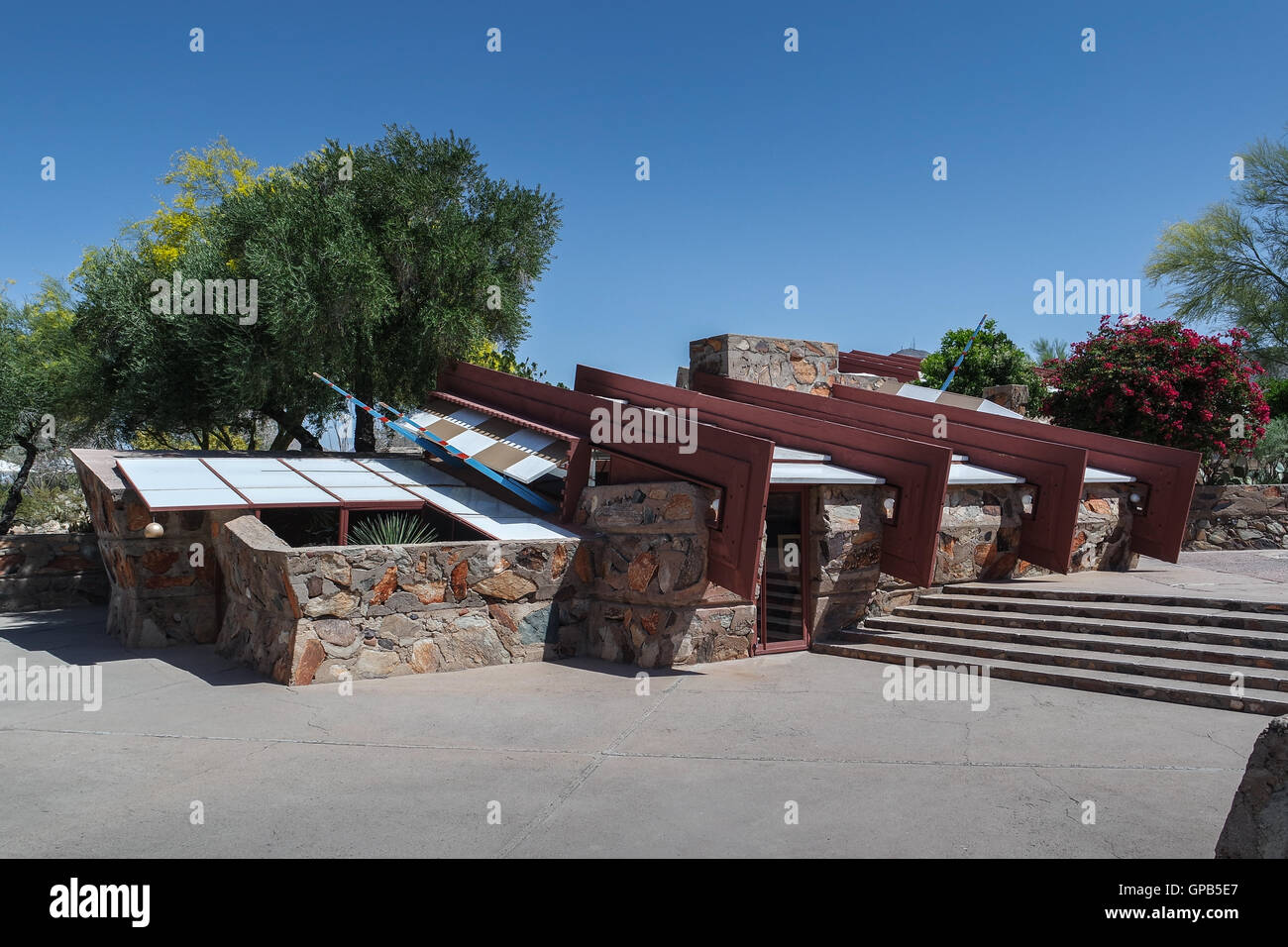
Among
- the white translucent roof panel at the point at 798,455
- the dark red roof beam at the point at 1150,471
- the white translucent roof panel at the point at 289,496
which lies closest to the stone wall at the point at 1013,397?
the dark red roof beam at the point at 1150,471

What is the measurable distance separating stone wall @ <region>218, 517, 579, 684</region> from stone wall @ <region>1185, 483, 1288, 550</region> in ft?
42.3

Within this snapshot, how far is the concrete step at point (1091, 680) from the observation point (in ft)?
24.7

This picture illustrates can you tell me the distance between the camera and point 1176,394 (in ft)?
55.2

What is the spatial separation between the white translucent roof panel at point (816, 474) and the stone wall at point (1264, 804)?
6317 millimetres

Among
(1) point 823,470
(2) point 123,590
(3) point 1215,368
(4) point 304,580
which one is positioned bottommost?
(2) point 123,590

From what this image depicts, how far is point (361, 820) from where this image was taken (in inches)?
208

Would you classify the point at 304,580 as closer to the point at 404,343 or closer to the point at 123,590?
the point at 123,590

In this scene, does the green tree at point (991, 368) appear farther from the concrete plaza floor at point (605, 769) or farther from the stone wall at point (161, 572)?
the stone wall at point (161, 572)

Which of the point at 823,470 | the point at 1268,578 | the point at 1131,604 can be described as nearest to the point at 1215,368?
the point at 1268,578

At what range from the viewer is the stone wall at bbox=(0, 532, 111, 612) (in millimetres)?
14617

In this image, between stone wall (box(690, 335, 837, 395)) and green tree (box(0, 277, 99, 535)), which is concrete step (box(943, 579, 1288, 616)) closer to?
stone wall (box(690, 335, 837, 395))

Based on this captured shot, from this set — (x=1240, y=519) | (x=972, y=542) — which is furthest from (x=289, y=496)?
(x=1240, y=519)

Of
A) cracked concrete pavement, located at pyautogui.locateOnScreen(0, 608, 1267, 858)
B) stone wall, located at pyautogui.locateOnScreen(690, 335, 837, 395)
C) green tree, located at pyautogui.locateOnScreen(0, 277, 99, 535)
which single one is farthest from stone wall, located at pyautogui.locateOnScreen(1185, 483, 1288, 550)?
green tree, located at pyautogui.locateOnScreen(0, 277, 99, 535)

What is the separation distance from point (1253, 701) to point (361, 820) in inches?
281
